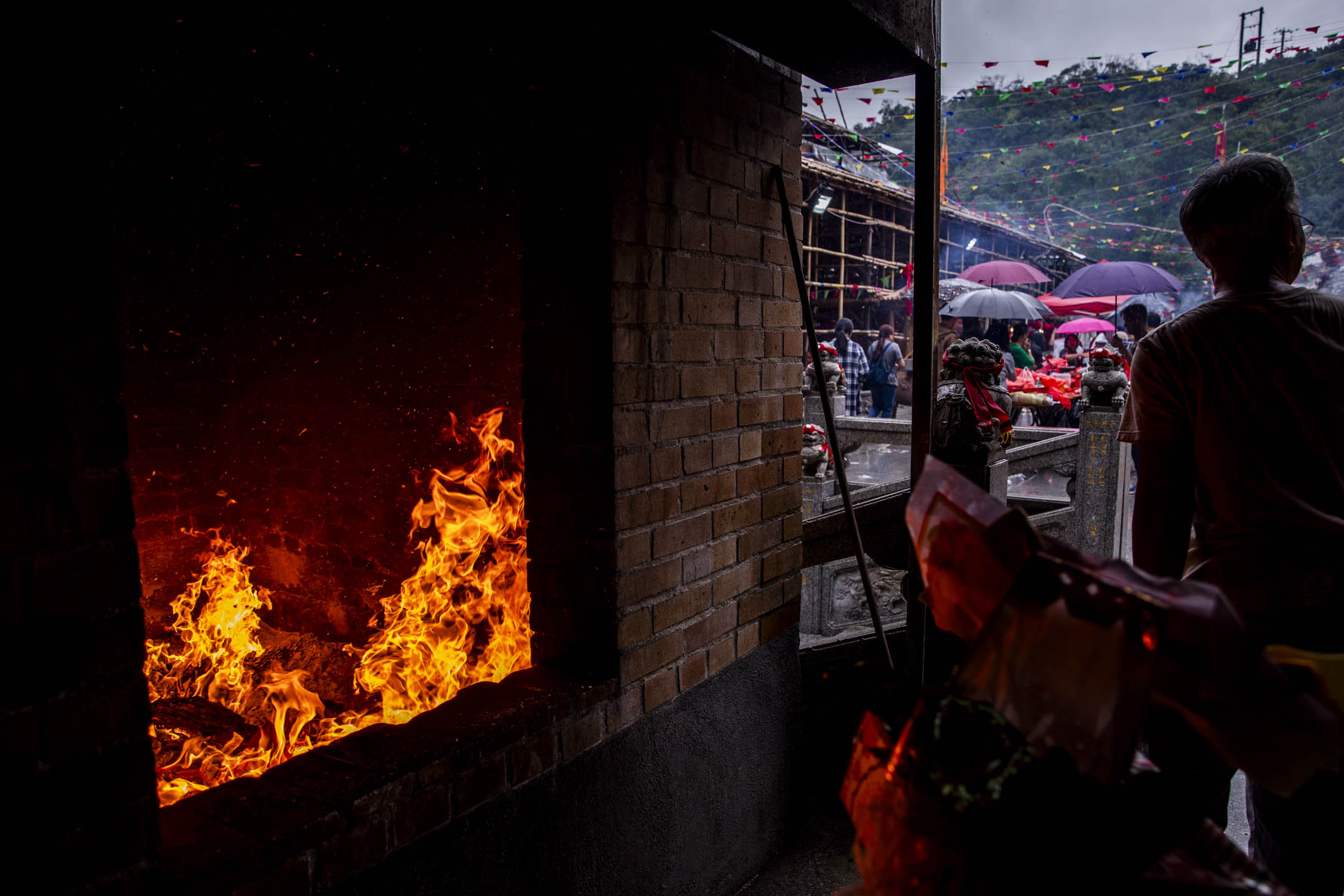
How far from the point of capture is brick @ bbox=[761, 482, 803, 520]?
3078mm

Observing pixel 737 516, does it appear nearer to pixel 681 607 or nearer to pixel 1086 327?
pixel 681 607

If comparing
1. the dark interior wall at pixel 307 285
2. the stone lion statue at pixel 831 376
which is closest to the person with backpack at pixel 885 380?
the stone lion statue at pixel 831 376

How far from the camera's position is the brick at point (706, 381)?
2.62m

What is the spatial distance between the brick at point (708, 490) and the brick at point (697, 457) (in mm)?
37

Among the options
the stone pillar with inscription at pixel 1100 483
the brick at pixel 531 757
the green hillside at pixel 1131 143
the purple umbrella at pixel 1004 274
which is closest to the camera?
the brick at pixel 531 757

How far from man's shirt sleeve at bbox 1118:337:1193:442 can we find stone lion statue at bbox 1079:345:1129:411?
15.5ft

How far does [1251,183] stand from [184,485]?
5.20 m

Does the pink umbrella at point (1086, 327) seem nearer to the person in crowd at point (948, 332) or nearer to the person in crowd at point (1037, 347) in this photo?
the person in crowd at point (1037, 347)

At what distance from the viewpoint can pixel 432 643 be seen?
316 centimetres

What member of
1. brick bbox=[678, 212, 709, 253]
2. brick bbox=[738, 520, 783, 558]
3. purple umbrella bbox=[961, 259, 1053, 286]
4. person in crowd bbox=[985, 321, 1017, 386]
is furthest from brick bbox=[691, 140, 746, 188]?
purple umbrella bbox=[961, 259, 1053, 286]

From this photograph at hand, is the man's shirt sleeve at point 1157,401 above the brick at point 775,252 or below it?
below

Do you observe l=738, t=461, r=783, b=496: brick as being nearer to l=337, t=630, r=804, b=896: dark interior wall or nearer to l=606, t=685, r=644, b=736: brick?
l=337, t=630, r=804, b=896: dark interior wall

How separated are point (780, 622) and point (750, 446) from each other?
2.54 feet

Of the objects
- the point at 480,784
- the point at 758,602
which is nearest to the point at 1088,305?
the point at 758,602
